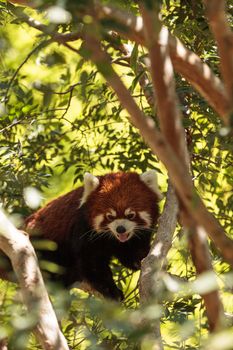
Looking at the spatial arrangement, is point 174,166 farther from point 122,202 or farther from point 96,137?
point 96,137

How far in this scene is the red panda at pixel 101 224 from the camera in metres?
4.82

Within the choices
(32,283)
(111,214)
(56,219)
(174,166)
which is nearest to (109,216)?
(111,214)

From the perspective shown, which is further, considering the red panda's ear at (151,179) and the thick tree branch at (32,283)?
the red panda's ear at (151,179)

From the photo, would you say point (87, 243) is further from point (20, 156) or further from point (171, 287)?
point (171, 287)

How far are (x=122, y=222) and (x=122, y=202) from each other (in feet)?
0.46

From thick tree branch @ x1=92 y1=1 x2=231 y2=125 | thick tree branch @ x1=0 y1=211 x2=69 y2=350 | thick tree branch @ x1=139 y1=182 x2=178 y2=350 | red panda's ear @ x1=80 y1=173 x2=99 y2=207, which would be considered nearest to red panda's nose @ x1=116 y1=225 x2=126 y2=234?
red panda's ear @ x1=80 y1=173 x2=99 y2=207

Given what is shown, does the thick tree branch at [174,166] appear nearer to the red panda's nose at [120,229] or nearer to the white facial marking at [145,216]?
the red panda's nose at [120,229]

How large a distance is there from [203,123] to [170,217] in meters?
1.14

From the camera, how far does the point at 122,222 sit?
4.95 meters

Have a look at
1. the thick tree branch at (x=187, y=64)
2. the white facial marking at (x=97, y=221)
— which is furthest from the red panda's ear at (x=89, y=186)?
the thick tree branch at (x=187, y=64)

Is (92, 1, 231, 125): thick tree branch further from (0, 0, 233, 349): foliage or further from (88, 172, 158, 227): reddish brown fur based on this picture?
(88, 172, 158, 227): reddish brown fur

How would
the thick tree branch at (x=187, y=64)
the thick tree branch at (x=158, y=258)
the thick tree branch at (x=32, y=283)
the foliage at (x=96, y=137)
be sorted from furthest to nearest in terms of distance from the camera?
1. the foliage at (x=96, y=137)
2. the thick tree branch at (x=158, y=258)
3. the thick tree branch at (x=32, y=283)
4. the thick tree branch at (x=187, y=64)

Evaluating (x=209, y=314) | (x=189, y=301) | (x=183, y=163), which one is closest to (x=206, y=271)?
(x=209, y=314)

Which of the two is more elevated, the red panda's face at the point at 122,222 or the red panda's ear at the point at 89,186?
the red panda's ear at the point at 89,186
